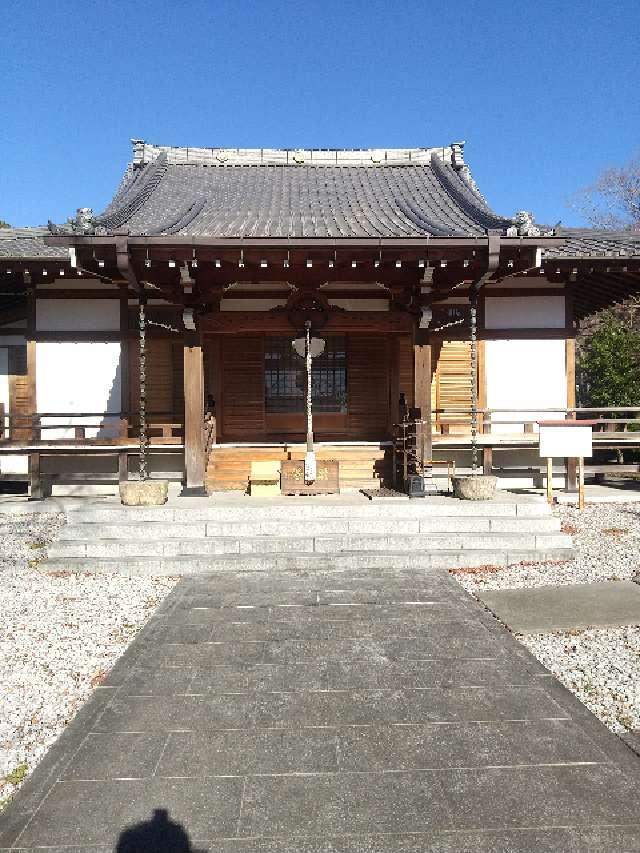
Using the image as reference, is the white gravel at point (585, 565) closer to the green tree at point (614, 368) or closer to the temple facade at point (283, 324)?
the temple facade at point (283, 324)

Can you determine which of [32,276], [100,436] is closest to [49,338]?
[32,276]

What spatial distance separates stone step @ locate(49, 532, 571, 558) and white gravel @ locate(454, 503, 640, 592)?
0.36m

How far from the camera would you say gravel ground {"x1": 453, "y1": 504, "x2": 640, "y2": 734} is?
10.1 feet

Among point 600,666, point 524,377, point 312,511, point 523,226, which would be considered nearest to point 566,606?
point 600,666

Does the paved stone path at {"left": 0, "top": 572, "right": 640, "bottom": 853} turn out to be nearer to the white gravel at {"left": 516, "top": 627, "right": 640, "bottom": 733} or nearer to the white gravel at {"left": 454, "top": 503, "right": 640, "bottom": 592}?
the white gravel at {"left": 516, "top": 627, "right": 640, "bottom": 733}

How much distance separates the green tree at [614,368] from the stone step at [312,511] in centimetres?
829

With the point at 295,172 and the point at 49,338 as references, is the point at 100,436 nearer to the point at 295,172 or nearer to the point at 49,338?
the point at 49,338

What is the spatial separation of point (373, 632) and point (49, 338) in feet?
28.7

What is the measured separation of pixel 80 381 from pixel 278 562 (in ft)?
20.6

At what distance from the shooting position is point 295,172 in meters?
13.3

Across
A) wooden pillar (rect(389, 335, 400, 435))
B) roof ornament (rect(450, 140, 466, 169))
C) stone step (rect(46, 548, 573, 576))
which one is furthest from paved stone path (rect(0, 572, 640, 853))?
roof ornament (rect(450, 140, 466, 169))

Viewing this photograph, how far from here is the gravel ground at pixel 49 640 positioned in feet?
9.22

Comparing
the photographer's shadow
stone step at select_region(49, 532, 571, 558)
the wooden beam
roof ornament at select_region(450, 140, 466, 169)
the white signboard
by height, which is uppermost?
roof ornament at select_region(450, 140, 466, 169)

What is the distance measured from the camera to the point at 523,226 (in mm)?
7602
